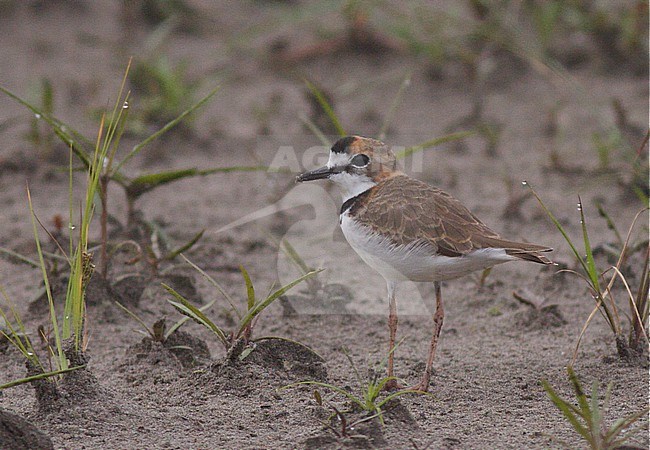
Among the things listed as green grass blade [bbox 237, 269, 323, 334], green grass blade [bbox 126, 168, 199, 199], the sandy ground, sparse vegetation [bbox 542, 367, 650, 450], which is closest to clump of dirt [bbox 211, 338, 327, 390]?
the sandy ground

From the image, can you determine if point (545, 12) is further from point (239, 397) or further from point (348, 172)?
point (239, 397)

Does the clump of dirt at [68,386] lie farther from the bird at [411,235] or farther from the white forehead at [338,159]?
the white forehead at [338,159]

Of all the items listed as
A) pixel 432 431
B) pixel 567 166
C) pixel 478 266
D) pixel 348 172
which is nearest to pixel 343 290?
pixel 348 172

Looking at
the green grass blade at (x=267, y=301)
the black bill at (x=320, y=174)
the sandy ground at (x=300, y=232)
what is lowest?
the sandy ground at (x=300, y=232)

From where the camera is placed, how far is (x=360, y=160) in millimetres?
3783

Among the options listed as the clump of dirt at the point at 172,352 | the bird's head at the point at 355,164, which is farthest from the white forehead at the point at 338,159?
the clump of dirt at the point at 172,352

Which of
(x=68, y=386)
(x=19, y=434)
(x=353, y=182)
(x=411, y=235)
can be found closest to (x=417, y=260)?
(x=411, y=235)

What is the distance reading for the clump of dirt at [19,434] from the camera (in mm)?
2859

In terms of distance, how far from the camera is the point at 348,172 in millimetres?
3789

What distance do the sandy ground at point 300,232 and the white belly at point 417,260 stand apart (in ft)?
1.47

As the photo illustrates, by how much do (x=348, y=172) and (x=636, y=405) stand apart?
141cm

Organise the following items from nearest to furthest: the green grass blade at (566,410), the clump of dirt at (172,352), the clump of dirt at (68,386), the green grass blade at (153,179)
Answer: the green grass blade at (566,410) → the clump of dirt at (68,386) → the clump of dirt at (172,352) → the green grass blade at (153,179)

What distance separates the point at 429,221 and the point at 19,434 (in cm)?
160

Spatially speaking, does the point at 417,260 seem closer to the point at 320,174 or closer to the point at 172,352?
the point at 320,174
